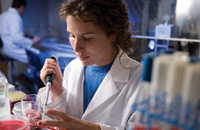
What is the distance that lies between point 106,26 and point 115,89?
36 centimetres

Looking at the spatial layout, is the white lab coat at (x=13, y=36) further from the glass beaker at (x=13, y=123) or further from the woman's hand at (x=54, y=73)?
the glass beaker at (x=13, y=123)

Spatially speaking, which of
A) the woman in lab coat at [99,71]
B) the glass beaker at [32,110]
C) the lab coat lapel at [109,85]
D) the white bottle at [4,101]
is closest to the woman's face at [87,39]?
the woman in lab coat at [99,71]

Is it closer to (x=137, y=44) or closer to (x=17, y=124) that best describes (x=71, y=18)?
(x=17, y=124)

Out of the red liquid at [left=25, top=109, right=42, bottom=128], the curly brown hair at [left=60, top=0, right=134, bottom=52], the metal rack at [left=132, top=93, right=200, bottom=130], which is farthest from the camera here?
the curly brown hair at [left=60, top=0, right=134, bottom=52]

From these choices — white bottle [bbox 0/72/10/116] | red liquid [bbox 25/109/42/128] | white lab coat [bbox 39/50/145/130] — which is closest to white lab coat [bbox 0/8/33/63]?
white bottle [bbox 0/72/10/116]

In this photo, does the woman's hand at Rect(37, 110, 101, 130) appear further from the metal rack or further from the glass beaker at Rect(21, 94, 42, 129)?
the metal rack

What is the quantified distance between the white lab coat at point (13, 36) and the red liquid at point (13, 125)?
250cm

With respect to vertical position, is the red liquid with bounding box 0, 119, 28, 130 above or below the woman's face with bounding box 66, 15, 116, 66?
below

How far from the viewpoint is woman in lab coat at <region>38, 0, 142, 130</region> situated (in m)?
0.92

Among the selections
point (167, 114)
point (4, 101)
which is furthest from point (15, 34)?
point (167, 114)

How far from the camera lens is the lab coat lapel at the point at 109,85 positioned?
40.8 inches

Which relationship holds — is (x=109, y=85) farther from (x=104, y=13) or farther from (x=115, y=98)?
(x=104, y=13)

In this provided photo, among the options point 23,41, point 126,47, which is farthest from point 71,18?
point 23,41

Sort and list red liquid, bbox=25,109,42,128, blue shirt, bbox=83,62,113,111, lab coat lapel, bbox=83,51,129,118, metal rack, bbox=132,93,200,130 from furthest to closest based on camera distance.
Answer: blue shirt, bbox=83,62,113,111, lab coat lapel, bbox=83,51,129,118, red liquid, bbox=25,109,42,128, metal rack, bbox=132,93,200,130
